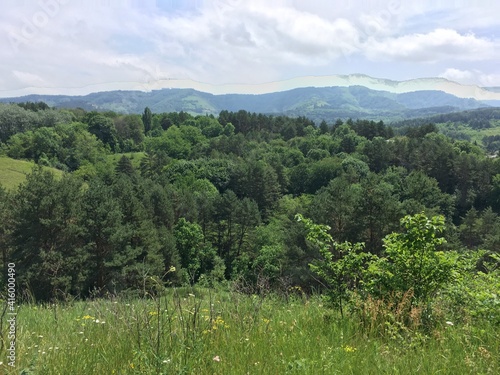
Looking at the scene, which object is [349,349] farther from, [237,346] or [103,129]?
[103,129]

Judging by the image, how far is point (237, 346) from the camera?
3357 mm

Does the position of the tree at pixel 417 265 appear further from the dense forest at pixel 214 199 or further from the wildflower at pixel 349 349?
the wildflower at pixel 349 349

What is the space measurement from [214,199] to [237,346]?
54570 millimetres

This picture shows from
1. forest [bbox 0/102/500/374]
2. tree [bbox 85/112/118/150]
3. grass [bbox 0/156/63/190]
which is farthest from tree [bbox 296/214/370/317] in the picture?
tree [bbox 85/112/118/150]

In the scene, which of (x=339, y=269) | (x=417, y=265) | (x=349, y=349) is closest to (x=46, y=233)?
(x=339, y=269)

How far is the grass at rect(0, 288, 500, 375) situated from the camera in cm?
294

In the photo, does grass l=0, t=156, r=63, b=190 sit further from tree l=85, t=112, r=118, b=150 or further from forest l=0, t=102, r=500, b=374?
tree l=85, t=112, r=118, b=150

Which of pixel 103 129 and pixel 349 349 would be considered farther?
pixel 103 129

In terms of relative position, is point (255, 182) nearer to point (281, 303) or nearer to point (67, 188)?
point (67, 188)

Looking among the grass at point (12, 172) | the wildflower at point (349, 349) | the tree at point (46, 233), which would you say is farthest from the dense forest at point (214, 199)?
the grass at point (12, 172)

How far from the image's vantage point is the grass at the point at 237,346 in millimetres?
2943

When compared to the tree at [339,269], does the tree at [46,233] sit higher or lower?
lower

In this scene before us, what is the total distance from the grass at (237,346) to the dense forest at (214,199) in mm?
523

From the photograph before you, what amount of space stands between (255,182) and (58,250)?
53.5m
